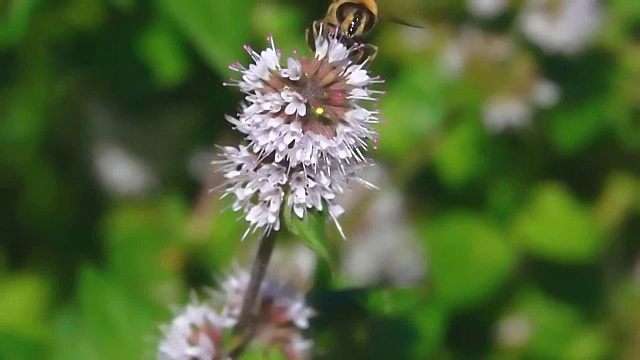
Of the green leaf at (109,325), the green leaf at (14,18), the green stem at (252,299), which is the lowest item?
the green stem at (252,299)

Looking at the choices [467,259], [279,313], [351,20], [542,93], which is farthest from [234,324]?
[542,93]

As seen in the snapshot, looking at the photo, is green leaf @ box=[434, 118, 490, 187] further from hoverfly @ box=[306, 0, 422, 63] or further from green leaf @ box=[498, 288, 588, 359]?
hoverfly @ box=[306, 0, 422, 63]

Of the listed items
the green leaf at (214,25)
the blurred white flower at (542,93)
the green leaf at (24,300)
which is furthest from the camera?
the blurred white flower at (542,93)

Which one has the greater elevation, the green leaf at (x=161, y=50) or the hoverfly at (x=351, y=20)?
the green leaf at (x=161, y=50)

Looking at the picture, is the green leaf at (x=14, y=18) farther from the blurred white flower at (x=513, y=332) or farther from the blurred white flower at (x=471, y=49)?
the blurred white flower at (x=513, y=332)

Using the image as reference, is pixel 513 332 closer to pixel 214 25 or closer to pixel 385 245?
pixel 385 245

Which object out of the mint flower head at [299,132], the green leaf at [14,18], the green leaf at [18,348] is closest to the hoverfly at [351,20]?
the mint flower head at [299,132]

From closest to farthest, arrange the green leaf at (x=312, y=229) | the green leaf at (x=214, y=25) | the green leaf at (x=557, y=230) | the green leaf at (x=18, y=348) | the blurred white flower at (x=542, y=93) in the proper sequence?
the green leaf at (x=312, y=229)
the green leaf at (x=18, y=348)
the green leaf at (x=214, y=25)
the blurred white flower at (x=542, y=93)
the green leaf at (x=557, y=230)

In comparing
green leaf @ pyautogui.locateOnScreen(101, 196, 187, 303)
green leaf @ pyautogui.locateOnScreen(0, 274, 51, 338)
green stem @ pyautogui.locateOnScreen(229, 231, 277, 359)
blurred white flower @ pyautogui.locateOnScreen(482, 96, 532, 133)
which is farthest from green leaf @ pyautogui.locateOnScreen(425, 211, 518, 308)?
green stem @ pyautogui.locateOnScreen(229, 231, 277, 359)
